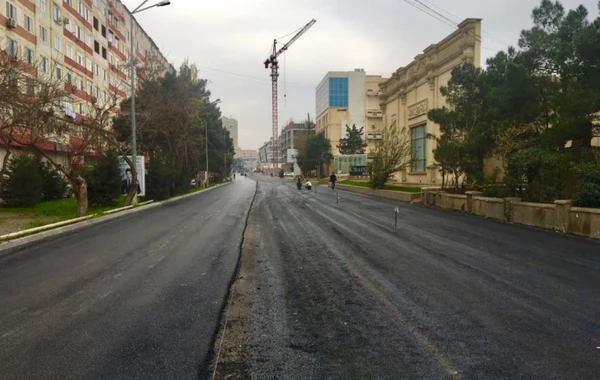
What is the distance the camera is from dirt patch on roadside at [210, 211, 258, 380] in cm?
389

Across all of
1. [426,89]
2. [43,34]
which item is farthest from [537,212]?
[43,34]

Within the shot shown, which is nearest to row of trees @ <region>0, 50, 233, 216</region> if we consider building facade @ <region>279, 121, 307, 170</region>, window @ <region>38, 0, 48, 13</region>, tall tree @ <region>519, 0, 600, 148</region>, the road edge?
window @ <region>38, 0, 48, 13</region>

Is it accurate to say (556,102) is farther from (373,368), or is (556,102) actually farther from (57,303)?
(57,303)

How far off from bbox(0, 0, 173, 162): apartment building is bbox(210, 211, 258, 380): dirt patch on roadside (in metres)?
18.7

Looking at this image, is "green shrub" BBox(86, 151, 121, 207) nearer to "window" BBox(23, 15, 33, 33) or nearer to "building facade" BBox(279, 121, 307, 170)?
"window" BBox(23, 15, 33, 33)

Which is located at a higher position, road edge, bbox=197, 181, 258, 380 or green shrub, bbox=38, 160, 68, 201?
green shrub, bbox=38, 160, 68, 201

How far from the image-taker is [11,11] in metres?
31.7

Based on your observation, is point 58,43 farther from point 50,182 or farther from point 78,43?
point 50,182

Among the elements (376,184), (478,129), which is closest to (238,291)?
(478,129)

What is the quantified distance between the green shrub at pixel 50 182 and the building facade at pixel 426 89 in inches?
1067

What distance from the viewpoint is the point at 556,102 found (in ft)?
55.8

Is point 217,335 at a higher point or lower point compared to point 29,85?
lower

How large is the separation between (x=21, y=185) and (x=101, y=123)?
7325 millimetres

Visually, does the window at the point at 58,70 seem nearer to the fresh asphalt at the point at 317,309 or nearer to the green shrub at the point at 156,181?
the green shrub at the point at 156,181
